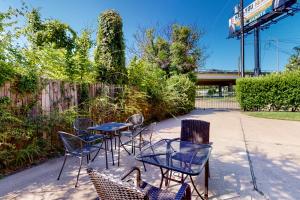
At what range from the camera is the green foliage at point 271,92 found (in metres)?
11.4

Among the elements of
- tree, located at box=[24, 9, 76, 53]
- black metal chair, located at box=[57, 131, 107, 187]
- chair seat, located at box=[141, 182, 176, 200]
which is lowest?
chair seat, located at box=[141, 182, 176, 200]

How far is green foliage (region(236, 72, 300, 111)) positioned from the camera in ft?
37.4

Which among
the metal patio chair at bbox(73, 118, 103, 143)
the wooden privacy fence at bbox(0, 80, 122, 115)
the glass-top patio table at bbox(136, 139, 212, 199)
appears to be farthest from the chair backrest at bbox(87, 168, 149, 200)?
the wooden privacy fence at bbox(0, 80, 122, 115)

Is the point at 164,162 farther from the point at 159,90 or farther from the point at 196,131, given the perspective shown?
the point at 159,90

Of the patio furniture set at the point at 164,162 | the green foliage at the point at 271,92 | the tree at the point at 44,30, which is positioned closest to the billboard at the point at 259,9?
the green foliage at the point at 271,92

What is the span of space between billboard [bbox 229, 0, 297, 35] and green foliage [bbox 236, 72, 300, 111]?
1020 cm

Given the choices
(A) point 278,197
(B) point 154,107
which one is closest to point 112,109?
(B) point 154,107

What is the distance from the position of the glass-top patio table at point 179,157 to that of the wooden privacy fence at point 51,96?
2.88 metres

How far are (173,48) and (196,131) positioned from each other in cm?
1213

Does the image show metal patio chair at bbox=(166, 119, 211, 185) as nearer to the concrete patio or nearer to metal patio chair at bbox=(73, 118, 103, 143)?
the concrete patio

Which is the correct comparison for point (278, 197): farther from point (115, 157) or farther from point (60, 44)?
point (60, 44)

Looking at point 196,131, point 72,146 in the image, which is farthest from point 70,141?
point 196,131

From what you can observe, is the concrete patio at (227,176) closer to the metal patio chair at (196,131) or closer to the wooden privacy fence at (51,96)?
the metal patio chair at (196,131)

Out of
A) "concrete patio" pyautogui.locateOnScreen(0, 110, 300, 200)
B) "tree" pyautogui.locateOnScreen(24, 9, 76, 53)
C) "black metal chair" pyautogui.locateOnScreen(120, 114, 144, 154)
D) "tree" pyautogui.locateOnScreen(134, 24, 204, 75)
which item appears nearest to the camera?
"concrete patio" pyautogui.locateOnScreen(0, 110, 300, 200)
